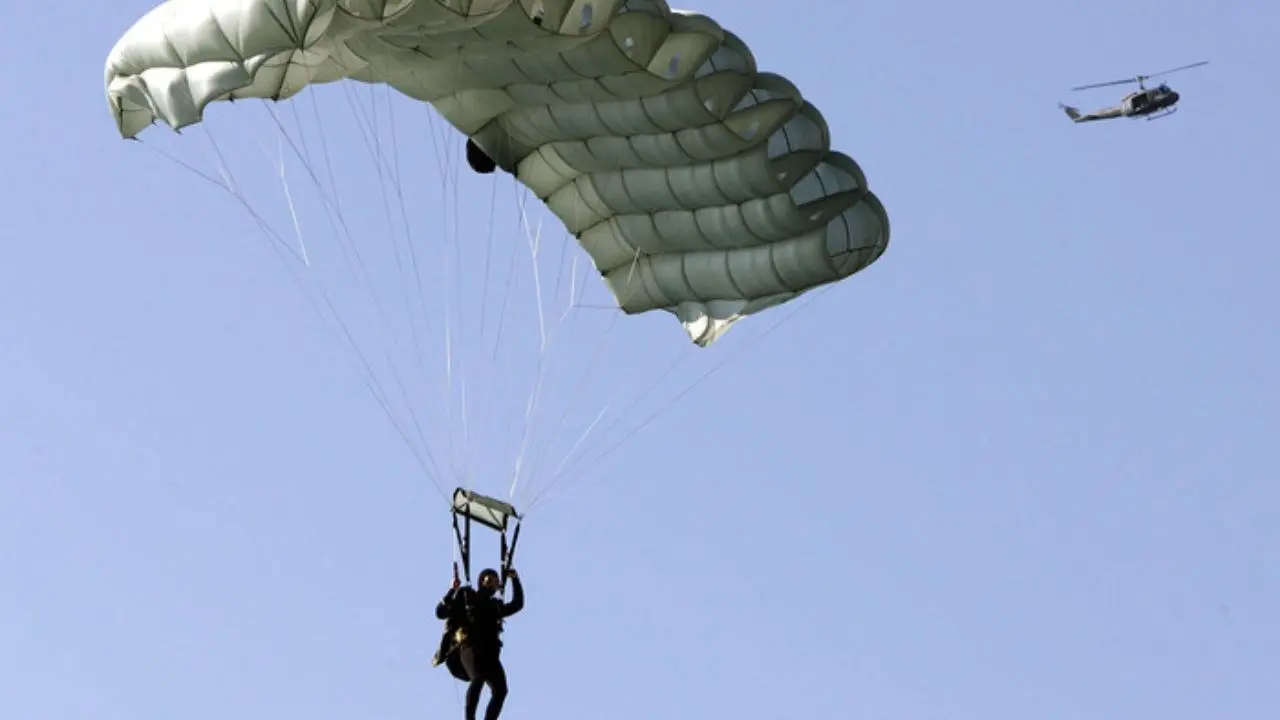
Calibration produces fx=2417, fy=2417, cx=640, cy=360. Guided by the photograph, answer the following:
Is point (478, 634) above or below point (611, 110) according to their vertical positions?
below

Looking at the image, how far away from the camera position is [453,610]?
68.3 ft

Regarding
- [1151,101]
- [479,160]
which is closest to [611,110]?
[479,160]

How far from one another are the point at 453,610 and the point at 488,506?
114cm

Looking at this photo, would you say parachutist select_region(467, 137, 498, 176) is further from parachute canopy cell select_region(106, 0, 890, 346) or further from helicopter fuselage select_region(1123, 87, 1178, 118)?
helicopter fuselage select_region(1123, 87, 1178, 118)

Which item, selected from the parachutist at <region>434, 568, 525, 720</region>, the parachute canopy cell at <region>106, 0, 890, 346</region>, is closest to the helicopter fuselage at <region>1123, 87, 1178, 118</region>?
the parachute canopy cell at <region>106, 0, 890, 346</region>

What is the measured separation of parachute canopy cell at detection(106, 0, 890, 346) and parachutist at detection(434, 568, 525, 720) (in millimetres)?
4333

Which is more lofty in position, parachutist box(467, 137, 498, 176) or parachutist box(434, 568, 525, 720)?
parachutist box(467, 137, 498, 176)

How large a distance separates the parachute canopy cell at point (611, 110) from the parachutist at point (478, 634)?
433cm

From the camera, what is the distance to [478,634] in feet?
68.2

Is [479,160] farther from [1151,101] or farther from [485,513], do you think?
[1151,101]

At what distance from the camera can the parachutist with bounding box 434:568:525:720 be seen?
2078cm

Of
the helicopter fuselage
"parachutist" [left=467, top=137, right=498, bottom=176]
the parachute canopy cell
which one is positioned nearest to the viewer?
the parachute canopy cell

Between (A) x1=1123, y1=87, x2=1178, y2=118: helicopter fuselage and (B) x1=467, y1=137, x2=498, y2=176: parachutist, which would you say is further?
(A) x1=1123, y1=87, x2=1178, y2=118: helicopter fuselage

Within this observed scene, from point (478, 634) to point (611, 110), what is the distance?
16.3 ft
